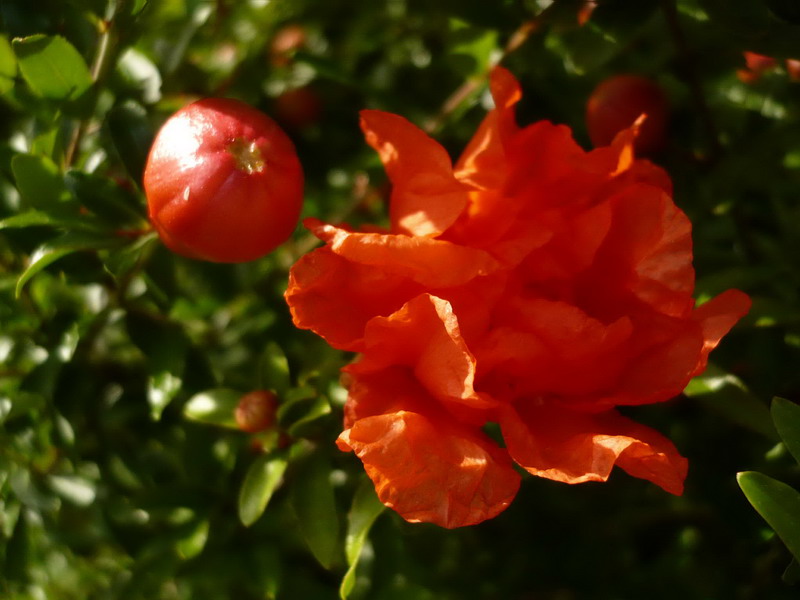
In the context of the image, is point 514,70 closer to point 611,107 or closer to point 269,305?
point 611,107

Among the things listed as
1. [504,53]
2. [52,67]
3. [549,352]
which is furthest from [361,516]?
[504,53]

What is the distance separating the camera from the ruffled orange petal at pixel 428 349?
31.2 inches

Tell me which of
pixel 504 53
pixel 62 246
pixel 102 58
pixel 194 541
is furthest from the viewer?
pixel 504 53

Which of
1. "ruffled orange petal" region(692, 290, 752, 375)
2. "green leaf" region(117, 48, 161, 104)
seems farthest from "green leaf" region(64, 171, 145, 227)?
"ruffled orange petal" region(692, 290, 752, 375)

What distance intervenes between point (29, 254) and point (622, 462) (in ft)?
2.47

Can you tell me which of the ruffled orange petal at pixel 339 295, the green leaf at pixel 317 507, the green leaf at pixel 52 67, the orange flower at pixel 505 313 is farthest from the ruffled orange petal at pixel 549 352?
the green leaf at pixel 52 67

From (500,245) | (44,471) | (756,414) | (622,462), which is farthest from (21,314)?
(756,414)

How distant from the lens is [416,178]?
94 cm

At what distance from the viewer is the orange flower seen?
0.80 meters

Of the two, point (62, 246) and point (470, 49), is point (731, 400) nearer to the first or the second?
point (470, 49)

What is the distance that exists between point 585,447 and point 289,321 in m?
0.64

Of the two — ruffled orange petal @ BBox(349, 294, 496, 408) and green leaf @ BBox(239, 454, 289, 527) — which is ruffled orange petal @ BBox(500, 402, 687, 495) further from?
green leaf @ BBox(239, 454, 289, 527)

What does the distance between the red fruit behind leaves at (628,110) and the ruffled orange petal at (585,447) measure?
447mm

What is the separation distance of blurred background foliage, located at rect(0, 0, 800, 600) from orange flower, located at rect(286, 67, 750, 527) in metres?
0.12
